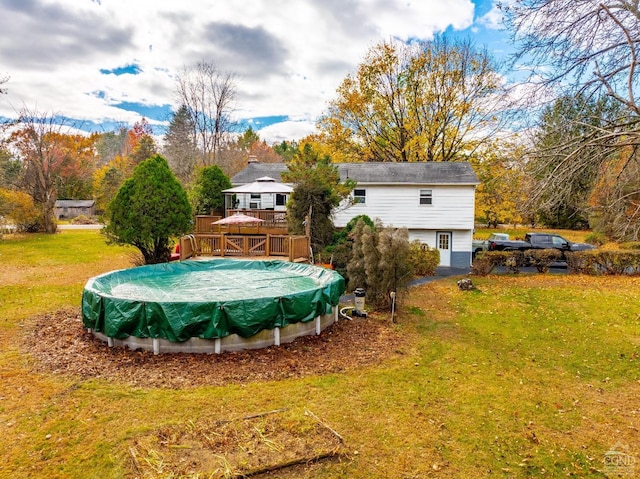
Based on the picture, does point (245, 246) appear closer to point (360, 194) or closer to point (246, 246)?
point (246, 246)

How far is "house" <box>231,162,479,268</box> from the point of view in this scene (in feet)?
64.6

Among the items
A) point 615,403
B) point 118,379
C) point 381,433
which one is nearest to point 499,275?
point 615,403

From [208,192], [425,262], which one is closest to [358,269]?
[425,262]

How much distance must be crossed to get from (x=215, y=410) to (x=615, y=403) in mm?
6256

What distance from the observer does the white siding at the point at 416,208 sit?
64.4 ft

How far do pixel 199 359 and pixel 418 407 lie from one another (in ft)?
13.9

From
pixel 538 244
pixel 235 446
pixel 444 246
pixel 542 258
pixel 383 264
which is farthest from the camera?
pixel 444 246

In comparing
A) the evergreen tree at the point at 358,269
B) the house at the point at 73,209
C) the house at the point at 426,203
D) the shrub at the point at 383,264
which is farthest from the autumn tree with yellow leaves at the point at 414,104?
the house at the point at 73,209

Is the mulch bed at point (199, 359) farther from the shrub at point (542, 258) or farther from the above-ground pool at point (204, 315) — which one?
the shrub at point (542, 258)

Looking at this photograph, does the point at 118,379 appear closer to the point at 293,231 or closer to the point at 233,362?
the point at 233,362

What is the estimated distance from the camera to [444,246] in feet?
67.0

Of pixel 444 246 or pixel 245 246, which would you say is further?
pixel 444 246

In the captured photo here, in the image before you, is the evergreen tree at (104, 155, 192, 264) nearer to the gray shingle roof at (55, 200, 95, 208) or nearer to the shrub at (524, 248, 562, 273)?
the shrub at (524, 248, 562, 273)

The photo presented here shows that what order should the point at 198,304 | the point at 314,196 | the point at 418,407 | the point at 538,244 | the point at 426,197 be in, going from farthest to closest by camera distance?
1. the point at 426,197
2. the point at 538,244
3. the point at 314,196
4. the point at 198,304
5. the point at 418,407
